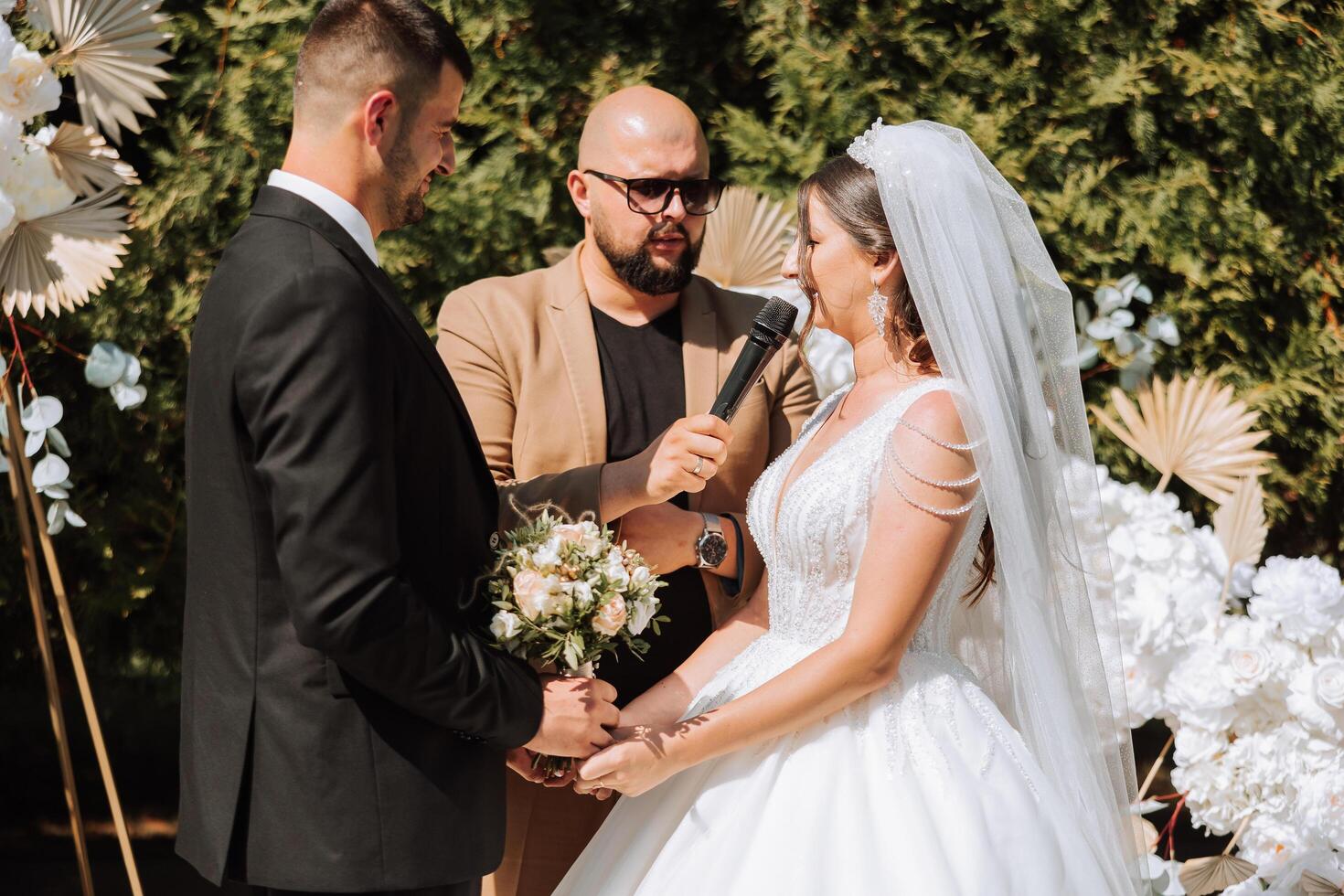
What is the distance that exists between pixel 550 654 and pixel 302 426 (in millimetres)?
631

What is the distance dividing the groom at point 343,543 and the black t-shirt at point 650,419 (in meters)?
0.87

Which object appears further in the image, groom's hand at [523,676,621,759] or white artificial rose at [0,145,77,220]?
white artificial rose at [0,145,77,220]

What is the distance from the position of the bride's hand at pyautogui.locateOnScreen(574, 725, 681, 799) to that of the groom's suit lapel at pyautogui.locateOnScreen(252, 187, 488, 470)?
28.6 inches

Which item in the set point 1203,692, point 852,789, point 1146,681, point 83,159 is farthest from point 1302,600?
point 83,159

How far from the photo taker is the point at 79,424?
4.49 m

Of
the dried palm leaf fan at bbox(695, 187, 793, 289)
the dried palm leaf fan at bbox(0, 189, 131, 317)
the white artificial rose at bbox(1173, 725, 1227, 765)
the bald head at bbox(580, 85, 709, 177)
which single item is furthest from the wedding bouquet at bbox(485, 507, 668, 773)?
the white artificial rose at bbox(1173, 725, 1227, 765)

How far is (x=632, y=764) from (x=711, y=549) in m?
0.78

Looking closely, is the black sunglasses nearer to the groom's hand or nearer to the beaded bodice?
the beaded bodice

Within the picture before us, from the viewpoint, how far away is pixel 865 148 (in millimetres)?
2611

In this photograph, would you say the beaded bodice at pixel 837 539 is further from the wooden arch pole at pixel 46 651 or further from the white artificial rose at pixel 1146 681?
the wooden arch pole at pixel 46 651

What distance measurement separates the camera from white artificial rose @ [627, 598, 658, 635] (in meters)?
2.27

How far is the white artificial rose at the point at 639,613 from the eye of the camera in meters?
2.27

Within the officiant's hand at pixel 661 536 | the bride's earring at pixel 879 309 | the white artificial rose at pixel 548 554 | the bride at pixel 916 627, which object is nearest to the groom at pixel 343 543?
the white artificial rose at pixel 548 554

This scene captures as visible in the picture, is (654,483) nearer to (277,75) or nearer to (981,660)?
(981,660)
